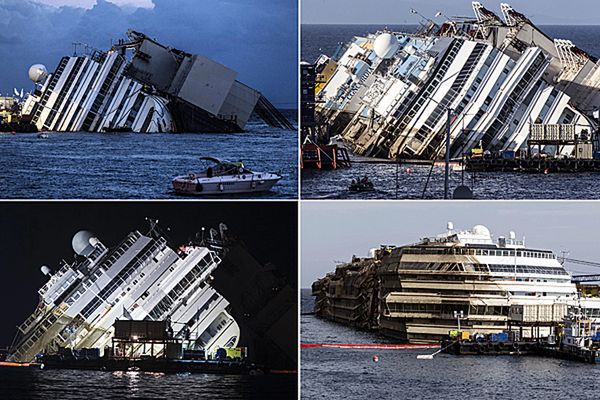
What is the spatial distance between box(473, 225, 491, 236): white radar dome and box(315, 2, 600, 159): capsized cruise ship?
0.54 metres

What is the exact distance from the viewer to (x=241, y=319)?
10.9 m

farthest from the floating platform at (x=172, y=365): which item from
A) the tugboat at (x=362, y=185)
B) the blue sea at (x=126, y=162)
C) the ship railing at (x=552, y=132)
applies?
the ship railing at (x=552, y=132)

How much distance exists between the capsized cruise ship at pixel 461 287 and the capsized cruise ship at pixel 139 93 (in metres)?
1.41

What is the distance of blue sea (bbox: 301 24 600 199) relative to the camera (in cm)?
1062

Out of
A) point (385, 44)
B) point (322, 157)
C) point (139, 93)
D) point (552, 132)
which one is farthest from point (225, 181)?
point (552, 132)

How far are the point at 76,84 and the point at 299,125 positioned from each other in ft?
5.73

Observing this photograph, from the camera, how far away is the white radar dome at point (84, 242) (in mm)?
10859

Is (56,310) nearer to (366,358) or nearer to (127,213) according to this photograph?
(127,213)

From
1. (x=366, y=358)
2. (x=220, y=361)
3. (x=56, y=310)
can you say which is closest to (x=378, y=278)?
(x=366, y=358)

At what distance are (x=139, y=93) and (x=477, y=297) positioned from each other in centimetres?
286

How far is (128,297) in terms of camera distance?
10906mm

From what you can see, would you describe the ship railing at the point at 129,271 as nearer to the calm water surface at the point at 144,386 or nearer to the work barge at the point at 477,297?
the calm water surface at the point at 144,386

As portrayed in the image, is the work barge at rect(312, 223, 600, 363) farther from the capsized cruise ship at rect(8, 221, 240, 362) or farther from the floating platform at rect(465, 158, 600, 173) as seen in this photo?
the capsized cruise ship at rect(8, 221, 240, 362)

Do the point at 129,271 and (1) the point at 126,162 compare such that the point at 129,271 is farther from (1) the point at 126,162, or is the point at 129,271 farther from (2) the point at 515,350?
(2) the point at 515,350
